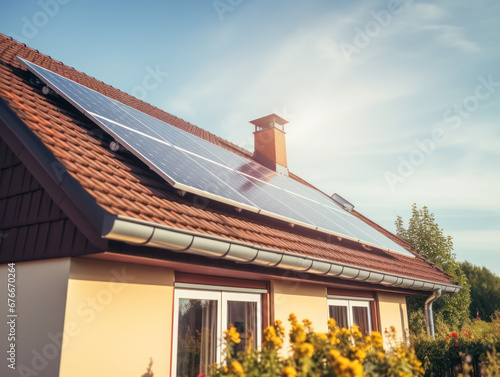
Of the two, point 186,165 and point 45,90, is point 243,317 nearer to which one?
point 186,165

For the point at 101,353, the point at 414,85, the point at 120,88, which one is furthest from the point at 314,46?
the point at 101,353

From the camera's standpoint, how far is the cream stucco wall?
3746 millimetres

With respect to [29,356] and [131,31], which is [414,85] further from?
[29,356]

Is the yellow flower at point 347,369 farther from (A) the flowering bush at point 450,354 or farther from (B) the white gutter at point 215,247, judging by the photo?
(A) the flowering bush at point 450,354

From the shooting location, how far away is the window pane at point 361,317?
8.81 m

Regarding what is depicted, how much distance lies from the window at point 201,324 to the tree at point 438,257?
50.3 ft

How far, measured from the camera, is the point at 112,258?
13.1 ft

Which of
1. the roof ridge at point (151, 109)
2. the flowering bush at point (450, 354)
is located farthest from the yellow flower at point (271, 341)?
the roof ridge at point (151, 109)

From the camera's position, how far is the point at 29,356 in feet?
13.0

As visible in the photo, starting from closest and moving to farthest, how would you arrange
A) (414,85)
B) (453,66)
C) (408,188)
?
(453,66) < (414,85) < (408,188)

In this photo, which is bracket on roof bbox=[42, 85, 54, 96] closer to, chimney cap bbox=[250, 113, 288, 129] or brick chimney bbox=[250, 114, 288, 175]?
brick chimney bbox=[250, 114, 288, 175]

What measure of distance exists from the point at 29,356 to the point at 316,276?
4648 mm

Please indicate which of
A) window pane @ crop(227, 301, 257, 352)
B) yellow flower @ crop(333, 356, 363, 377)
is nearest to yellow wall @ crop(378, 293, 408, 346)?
window pane @ crop(227, 301, 257, 352)

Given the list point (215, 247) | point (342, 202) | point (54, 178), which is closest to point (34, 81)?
point (54, 178)
